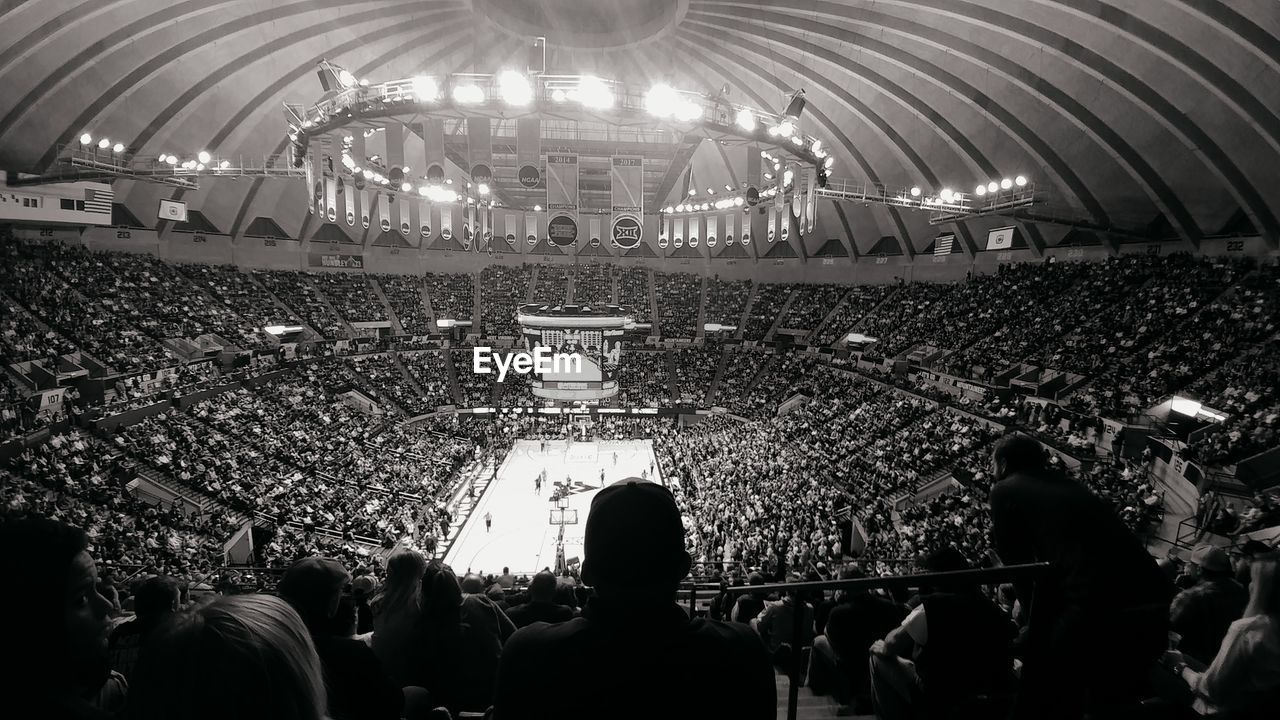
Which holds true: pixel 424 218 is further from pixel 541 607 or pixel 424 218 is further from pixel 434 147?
pixel 541 607

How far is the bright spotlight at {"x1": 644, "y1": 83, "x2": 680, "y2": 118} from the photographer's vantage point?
45.0 feet

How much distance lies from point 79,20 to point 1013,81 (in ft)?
108

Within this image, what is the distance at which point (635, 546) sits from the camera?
1557mm

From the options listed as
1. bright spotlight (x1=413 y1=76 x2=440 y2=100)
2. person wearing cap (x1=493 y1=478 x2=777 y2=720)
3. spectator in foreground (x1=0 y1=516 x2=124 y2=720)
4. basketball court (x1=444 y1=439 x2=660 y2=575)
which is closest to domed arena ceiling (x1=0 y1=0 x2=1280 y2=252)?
bright spotlight (x1=413 y1=76 x2=440 y2=100)

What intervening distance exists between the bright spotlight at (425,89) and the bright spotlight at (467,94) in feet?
1.43

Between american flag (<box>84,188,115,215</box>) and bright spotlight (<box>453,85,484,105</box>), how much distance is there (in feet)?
90.3

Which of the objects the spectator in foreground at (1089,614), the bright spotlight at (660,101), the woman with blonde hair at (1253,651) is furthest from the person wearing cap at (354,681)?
the bright spotlight at (660,101)

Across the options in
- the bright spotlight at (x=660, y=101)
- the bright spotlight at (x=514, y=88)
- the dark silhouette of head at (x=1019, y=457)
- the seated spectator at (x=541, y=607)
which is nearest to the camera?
the dark silhouette of head at (x=1019, y=457)

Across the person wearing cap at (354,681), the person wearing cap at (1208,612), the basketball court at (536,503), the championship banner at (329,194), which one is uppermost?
the championship banner at (329,194)

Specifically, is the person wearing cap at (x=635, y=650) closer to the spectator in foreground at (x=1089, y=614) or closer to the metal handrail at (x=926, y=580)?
the metal handrail at (x=926, y=580)

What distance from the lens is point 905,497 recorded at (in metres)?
19.5

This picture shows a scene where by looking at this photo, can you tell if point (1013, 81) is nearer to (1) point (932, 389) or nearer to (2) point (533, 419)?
(1) point (932, 389)

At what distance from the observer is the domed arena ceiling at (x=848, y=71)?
63.2 feet

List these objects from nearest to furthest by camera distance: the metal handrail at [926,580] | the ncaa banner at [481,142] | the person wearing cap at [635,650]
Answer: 1. the person wearing cap at [635,650]
2. the metal handrail at [926,580]
3. the ncaa banner at [481,142]
